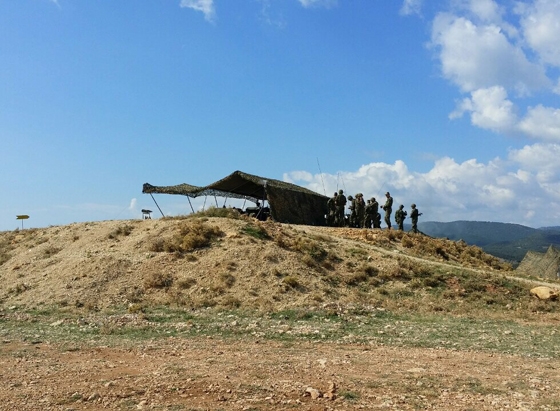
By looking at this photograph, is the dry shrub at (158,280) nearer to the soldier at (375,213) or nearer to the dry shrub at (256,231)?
the dry shrub at (256,231)

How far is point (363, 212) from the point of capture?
3191 cm

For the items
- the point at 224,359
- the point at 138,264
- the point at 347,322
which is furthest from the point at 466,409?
the point at 138,264

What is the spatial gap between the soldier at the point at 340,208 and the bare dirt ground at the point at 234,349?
7271 millimetres

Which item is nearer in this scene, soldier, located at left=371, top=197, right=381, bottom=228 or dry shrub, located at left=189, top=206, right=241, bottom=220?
dry shrub, located at left=189, top=206, right=241, bottom=220

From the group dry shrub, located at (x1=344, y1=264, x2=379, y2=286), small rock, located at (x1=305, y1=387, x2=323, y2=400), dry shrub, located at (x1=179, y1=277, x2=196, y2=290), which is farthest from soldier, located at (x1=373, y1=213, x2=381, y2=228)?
small rock, located at (x1=305, y1=387, x2=323, y2=400)

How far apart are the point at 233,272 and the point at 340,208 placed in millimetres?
14144

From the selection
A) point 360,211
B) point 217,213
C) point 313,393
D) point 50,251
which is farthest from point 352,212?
point 313,393

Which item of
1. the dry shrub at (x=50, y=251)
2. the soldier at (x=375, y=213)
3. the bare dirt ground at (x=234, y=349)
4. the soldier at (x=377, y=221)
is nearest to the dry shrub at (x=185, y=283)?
the bare dirt ground at (x=234, y=349)

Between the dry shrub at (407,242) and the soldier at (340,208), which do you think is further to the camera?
the soldier at (340,208)

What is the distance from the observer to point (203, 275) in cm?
1902

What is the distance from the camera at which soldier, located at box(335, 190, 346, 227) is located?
104 feet

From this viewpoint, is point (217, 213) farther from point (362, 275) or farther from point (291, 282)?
point (362, 275)

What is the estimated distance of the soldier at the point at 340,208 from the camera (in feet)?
104

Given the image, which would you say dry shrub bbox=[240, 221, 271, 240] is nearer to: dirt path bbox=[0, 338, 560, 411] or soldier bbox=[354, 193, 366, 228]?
soldier bbox=[354, 193, 366, 228]
